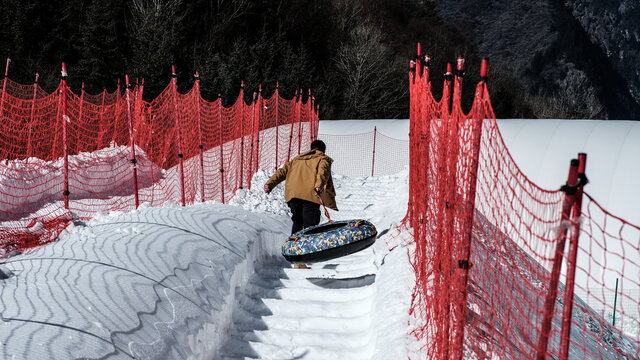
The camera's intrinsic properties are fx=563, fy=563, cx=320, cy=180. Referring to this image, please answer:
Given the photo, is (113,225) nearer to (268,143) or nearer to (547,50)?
(268,143)

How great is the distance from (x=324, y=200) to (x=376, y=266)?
114cm

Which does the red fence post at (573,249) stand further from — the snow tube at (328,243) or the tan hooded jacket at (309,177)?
the tan hooded jacket at (309,177)

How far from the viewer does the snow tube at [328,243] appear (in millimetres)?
6832

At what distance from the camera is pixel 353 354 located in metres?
5.29

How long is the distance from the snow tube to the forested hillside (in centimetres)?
1876

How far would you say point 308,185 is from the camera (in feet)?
24.8

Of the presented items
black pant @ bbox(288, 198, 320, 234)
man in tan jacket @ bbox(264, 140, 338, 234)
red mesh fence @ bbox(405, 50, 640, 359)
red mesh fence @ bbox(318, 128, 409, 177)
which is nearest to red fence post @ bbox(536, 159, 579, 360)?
red mesh fence @ bbox(405, 50, 640, 359)

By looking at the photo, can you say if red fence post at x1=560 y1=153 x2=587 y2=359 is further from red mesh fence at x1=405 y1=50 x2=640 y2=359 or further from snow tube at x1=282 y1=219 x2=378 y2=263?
snow tube at x1=282 y1=219 x2=378 y2=263

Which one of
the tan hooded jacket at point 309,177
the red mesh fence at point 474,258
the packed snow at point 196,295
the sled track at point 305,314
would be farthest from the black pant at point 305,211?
the red mesh fence at point 474,258

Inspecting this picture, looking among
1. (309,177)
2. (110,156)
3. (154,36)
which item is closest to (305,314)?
(309,177)

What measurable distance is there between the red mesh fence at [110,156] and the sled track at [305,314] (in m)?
3.25

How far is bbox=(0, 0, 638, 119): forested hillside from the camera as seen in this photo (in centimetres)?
2564

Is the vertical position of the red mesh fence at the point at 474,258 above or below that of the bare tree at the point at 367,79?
below

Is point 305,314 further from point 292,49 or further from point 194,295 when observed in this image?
point 292,49
